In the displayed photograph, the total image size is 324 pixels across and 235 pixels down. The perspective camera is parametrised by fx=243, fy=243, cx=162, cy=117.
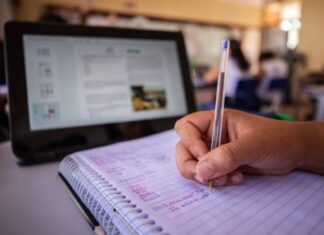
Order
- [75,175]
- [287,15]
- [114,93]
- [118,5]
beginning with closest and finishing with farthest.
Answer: [75,175], [114,93], [118,5], [287,15]

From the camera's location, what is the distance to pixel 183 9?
4211 millimetres

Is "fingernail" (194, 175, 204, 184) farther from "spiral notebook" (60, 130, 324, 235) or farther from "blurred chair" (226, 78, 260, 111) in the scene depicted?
"blurred chair" (226, 78, 260, 111)

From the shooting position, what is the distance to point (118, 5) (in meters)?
3.54

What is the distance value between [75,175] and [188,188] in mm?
144

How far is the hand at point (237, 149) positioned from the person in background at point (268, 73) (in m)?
3.12

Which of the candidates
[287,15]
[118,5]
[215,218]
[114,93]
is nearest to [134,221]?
[215,218]

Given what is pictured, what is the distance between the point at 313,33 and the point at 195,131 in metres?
4.03

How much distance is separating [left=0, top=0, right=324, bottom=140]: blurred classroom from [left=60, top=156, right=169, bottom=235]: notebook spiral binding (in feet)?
4.42

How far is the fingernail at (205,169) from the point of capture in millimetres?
257

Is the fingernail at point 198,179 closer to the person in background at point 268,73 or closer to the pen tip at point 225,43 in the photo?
the pen tip at point 225,43

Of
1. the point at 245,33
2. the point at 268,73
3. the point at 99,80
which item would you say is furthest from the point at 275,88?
the point at 99,80

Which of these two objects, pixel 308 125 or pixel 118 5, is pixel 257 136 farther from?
pixel 118 5

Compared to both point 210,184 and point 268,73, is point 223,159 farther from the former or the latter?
point 268,73

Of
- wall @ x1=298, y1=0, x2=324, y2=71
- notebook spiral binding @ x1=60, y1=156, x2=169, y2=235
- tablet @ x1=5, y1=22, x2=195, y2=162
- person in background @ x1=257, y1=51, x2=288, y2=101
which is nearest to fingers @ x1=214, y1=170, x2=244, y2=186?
notebook spiral binding @ x1=60, y1=156, x2=169, y2=235
